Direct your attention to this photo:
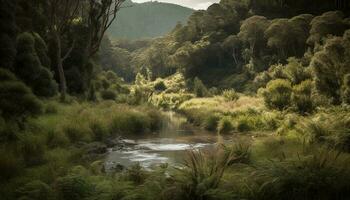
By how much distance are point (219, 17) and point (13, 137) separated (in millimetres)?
77170

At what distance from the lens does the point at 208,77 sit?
267 ft

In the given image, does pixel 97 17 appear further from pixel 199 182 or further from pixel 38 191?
pixel 199 182

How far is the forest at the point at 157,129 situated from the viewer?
385 inches

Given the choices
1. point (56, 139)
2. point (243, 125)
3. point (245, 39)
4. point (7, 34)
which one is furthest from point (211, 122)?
point (245, 39)

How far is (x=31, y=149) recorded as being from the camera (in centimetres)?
1442

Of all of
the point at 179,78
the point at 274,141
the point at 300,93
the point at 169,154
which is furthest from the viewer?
the point at 179,78

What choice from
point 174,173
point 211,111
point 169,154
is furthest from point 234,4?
point 174,173

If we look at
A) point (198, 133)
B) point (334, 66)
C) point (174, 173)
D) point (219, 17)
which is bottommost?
point (198, 133)

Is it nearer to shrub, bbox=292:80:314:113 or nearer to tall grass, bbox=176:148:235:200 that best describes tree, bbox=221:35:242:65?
shrub, bbox=292:80:314:113

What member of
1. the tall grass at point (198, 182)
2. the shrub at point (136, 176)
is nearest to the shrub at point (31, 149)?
the shrub at point (136, 176)

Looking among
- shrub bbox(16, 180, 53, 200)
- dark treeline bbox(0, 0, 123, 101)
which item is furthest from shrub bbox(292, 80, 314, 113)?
shrub bbox(16, 180, 53, 200)

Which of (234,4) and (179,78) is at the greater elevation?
(234,4)

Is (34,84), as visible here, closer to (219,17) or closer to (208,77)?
(208,77)

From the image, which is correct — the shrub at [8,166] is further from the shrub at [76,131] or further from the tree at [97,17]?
the tree at [97,17]
